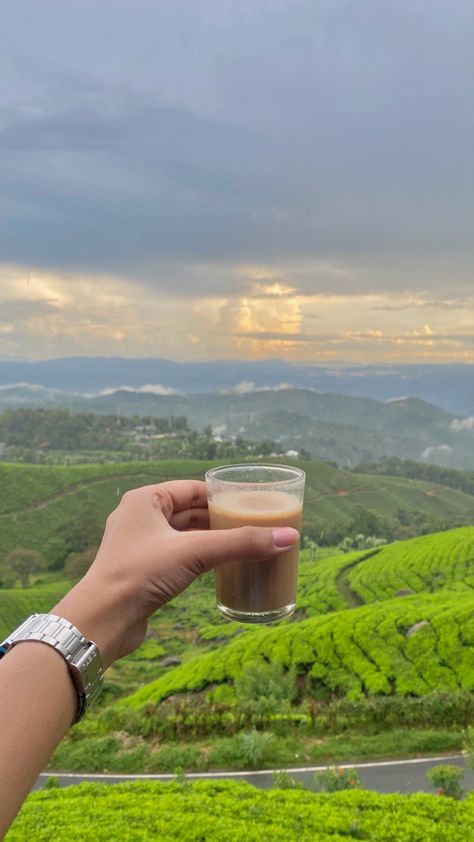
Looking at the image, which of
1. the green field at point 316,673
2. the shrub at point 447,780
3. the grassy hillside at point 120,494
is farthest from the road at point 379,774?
the grassy hillside at point 120,494

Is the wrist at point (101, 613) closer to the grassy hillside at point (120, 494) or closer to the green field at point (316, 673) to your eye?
the green field at point (316, 673)

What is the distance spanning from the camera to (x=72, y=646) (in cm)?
152

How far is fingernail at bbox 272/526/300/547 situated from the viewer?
2.09 metres

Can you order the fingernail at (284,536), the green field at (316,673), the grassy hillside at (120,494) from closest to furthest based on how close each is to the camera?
the fingernail at (284,536), the green field at (316,673), the grassy hillside at (120,494)

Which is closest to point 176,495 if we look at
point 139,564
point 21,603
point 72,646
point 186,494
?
point 186,494

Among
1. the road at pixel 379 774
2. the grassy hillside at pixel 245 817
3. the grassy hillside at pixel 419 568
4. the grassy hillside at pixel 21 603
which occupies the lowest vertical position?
the grassy hillside at pixel 21 603

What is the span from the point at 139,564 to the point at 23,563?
56.8m

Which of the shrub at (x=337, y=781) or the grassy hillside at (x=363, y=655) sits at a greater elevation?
the shrub at (x=337, y=781)

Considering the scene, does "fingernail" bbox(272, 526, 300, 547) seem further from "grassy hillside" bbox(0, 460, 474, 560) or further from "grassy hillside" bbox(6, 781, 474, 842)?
"grassy hillside" bbox(0, 460, 474, 560)

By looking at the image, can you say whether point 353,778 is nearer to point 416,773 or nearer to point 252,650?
point 416,773

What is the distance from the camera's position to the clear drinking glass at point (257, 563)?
227 cm

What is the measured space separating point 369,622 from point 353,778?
16.2 m

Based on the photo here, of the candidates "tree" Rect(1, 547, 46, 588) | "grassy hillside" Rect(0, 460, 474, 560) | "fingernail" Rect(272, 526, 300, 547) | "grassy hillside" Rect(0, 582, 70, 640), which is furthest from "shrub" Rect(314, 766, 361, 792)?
"grassy hillside" Rect(0, 460, 474, 560)

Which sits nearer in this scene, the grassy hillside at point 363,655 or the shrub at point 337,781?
the shrub at point 337,781
